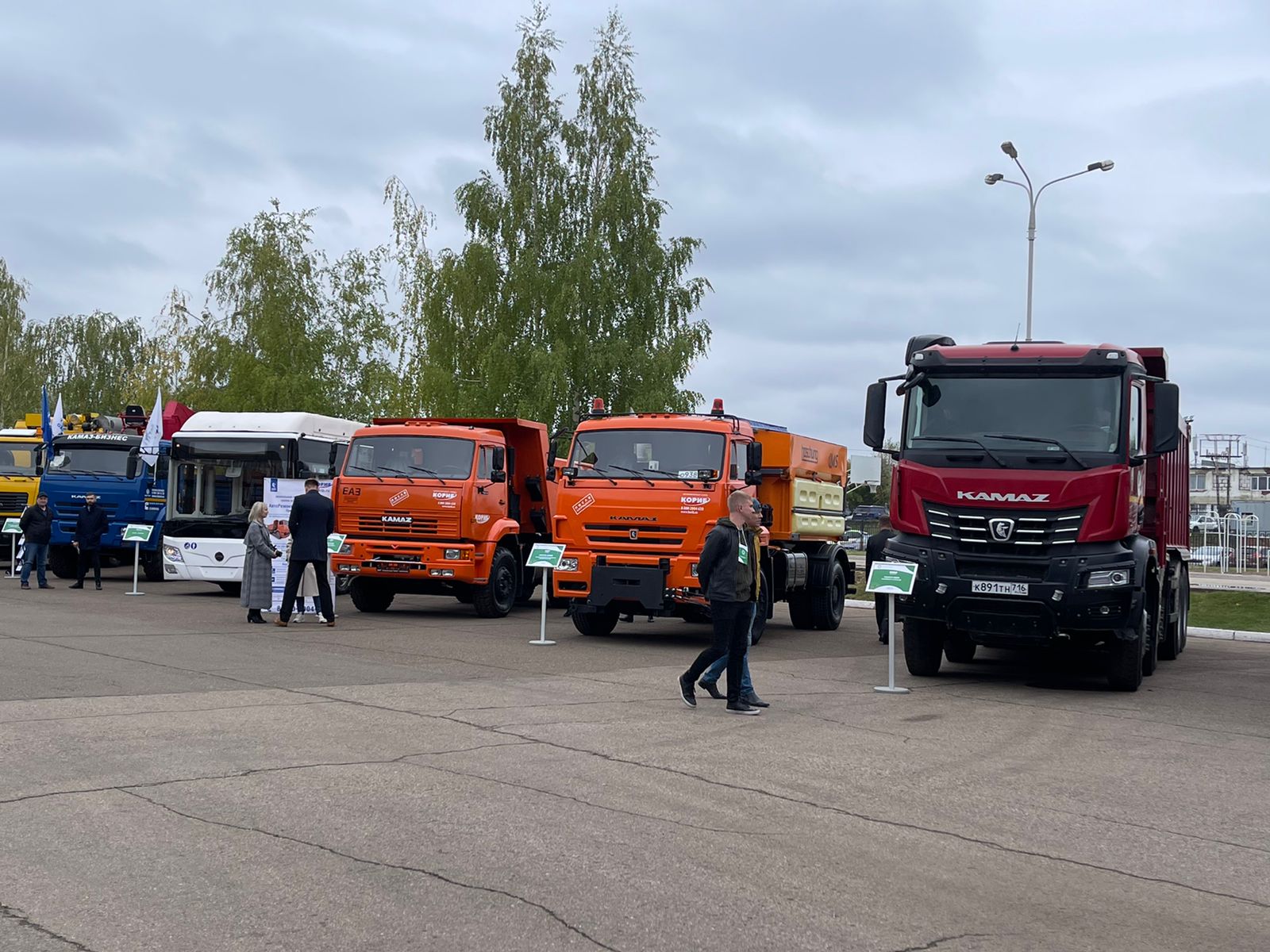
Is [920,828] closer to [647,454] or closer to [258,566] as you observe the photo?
[647,454]

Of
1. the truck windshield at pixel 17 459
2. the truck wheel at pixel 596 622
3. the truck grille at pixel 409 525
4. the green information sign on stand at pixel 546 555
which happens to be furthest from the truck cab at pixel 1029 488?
the truck windshield at pixel 17 459

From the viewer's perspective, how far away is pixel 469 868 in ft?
20.2

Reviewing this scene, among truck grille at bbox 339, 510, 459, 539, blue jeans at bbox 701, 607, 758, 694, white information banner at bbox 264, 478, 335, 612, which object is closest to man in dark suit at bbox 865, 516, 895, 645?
blue jeans at bbox 701, 607, 758, 694

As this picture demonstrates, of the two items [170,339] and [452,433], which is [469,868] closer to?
[452,433]

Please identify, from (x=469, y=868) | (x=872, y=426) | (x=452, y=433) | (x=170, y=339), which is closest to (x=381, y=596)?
(x=452, y=433)

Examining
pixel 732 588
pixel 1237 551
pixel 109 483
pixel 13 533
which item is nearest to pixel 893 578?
pixel 732 588

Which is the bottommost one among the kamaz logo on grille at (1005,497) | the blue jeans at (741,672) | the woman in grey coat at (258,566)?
the blue jeans at (741,672)

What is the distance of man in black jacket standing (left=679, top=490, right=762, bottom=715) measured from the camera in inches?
454

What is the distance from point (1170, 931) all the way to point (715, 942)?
191 centimetres

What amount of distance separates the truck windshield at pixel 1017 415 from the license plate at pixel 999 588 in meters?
1.24

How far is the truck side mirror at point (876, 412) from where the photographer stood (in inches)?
551

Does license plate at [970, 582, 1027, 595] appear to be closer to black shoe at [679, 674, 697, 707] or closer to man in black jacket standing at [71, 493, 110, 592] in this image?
black shoe at [679, 674, 697, 707]

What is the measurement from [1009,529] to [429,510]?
9.79 meters

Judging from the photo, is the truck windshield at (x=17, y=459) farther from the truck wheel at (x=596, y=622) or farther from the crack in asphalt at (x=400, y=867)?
the crack in asphalt at (x=400, y=867)
